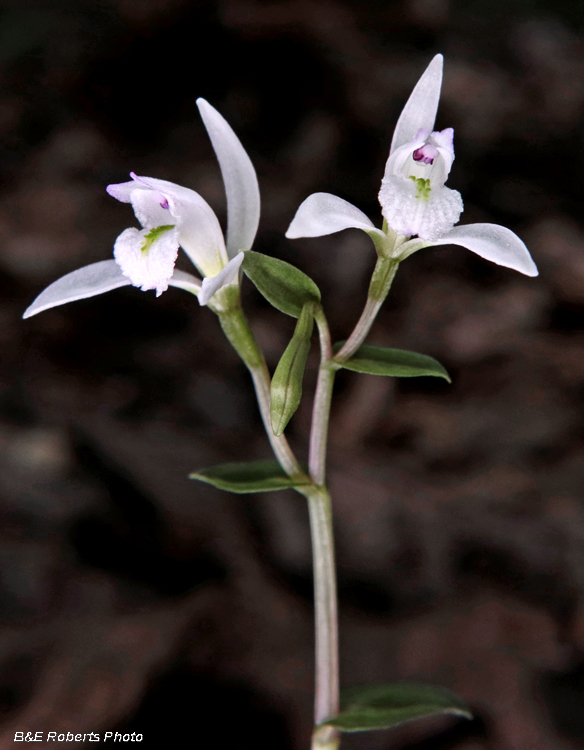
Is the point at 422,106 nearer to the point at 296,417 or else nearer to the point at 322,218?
the point at 322,218

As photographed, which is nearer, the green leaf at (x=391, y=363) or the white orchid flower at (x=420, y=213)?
the white orchid flower at (x=420, y=213)

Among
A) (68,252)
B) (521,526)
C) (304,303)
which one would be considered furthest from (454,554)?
(68,252)

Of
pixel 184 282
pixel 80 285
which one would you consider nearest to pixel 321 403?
pixel 184 282

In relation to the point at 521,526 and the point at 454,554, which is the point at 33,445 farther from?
the point at 521,526

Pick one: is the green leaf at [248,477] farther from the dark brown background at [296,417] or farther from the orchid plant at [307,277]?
the dark brown background at [296,417]

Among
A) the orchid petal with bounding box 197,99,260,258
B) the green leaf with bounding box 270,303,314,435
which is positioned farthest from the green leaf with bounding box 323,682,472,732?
the orchid petal with bounding box 197,99,260,258

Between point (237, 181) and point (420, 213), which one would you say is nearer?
point (420, 213)

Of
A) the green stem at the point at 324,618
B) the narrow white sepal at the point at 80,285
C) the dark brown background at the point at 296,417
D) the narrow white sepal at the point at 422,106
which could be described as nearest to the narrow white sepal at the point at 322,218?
the narrow white sepal at the point at 422,106
